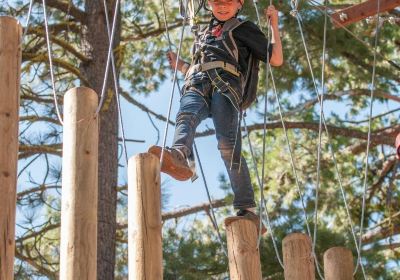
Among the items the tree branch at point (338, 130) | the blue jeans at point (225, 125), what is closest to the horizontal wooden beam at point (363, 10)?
the blue jeans at point (225, 125)

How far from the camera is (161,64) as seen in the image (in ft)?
31.6

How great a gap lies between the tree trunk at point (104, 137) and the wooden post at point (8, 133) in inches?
119

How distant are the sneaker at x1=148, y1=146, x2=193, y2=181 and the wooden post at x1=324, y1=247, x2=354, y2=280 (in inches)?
25.6

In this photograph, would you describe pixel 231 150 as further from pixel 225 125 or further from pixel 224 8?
pixel 224 8

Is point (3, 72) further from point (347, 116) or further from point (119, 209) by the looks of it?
point (347, 116)

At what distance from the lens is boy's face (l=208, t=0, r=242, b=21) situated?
4.96 metres

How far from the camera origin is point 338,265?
4.48 meters

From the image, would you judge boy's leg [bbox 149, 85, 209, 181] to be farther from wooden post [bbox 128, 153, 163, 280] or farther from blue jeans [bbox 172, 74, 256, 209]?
wooden post [bbox 128, 153, 163, 280]

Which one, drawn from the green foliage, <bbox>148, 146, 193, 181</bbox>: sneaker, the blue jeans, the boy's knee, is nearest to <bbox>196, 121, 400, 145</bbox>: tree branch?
the green foliage

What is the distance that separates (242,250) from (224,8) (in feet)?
3.96

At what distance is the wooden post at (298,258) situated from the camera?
4.38m

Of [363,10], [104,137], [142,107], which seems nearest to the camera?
[363,10]

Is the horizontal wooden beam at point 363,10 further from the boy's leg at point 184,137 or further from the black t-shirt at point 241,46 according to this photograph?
the boy's leg at point 184,137

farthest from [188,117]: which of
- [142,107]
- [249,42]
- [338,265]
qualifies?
[142,107]
